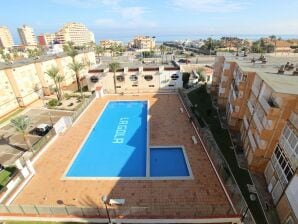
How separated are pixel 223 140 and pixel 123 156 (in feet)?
53.0

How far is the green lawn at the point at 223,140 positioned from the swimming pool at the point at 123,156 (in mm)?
6265

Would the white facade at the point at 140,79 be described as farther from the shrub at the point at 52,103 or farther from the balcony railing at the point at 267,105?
the balcony railing at the point at 267,105

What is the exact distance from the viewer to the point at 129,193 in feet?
66.3

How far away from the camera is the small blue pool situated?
23.3 metres

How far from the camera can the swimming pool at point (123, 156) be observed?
23411 millimetres

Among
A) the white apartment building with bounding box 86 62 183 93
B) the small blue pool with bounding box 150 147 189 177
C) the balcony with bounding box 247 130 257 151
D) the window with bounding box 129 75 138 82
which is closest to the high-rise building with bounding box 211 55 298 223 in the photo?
the balcony with bounding box 247 130 257 151

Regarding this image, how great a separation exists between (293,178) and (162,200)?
12.0m

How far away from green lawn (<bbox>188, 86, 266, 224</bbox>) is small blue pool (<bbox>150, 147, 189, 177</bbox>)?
6.46 meters

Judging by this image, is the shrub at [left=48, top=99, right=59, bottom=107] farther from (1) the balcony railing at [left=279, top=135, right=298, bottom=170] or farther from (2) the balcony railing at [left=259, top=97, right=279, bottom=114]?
(1) the balcony railing at [left=279, top=135, right=298, bottom=170]

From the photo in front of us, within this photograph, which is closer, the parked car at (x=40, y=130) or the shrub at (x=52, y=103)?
the parked car at (x=40, y=130)

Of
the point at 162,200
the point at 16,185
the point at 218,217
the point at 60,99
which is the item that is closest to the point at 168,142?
the point at 162,200

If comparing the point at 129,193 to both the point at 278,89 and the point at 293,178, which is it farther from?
the point at 278,89

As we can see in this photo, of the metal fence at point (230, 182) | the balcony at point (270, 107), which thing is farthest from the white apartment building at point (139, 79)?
the balcony at point (270, 107)

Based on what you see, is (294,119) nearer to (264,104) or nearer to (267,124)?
(267,124)
